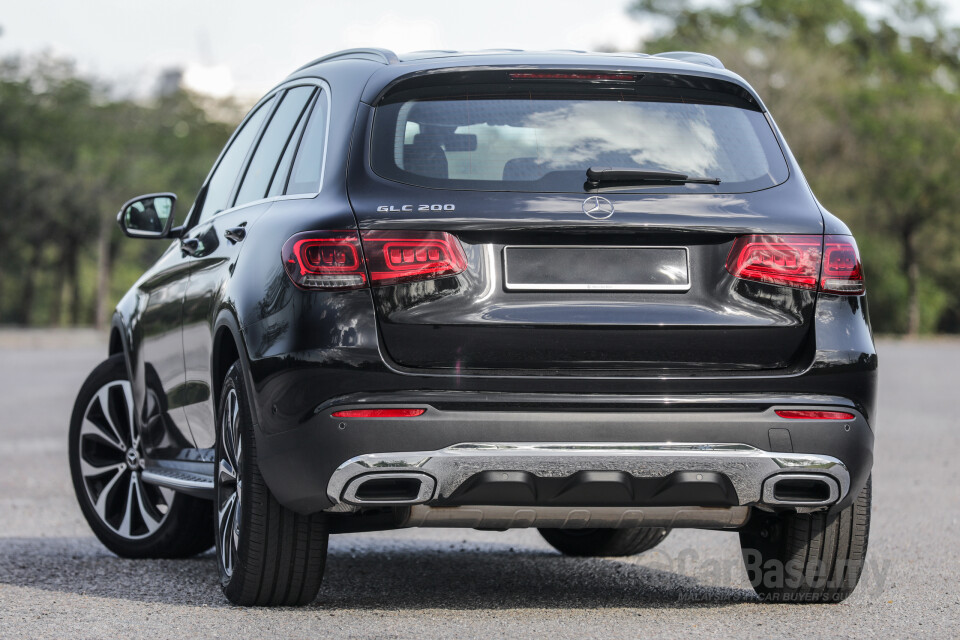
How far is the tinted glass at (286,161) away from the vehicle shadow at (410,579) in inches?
57.7

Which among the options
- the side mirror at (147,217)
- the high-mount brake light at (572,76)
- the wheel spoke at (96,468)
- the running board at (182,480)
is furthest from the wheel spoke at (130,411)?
the high-mount brake light at (572,76)

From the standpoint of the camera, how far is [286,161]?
5.80 m

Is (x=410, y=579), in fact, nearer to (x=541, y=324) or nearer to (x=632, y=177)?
(x=541, y=324)

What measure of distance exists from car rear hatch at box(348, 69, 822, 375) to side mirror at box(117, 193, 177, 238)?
2.13 m

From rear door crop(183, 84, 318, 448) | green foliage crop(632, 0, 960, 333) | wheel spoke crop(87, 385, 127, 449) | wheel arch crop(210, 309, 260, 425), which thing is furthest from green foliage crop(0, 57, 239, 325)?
wheel arch crop(210, 309, 260, 425)

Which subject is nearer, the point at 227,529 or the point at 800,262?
the point at 800,262

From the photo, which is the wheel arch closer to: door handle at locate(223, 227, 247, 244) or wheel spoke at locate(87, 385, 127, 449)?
door handle at locate(223, 227, 247, 244)

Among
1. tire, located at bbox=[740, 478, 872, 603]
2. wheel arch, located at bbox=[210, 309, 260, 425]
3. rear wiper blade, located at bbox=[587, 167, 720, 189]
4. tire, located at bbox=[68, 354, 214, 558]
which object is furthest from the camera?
tire, located at bbox=[68, 354, 214, 558]

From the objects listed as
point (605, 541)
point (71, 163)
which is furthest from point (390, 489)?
point (71, 163)

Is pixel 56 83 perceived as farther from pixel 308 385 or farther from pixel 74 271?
pixel 308 385

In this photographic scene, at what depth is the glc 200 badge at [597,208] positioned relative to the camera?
196 inches

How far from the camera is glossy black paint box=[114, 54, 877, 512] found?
481 centimetres

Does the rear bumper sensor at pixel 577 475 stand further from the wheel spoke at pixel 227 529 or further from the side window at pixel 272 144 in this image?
the side window at pixel 272 144

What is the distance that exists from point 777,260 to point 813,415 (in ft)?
1.61
